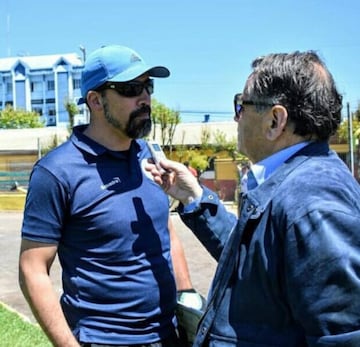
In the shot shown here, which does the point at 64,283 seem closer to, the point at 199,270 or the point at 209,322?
the point at 209,322

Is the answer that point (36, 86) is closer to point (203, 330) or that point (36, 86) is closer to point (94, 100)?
point (94, 100)

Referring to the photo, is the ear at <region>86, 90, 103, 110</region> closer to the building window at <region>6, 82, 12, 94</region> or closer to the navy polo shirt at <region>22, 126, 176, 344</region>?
the navy polo shirt at <region>22, 126, 176, 344</region>

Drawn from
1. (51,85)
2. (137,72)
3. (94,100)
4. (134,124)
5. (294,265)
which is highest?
(51,85)

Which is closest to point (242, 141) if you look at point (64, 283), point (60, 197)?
point (60, 197)

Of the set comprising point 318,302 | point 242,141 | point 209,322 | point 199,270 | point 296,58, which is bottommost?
point 199,270

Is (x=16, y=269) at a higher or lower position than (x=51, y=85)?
lower

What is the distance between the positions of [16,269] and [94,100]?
27.6 feet

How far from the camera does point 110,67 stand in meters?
2.83

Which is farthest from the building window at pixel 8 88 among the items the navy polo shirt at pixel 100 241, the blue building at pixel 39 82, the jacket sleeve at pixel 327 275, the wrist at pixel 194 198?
the jacket sleeve at pixel 327 275

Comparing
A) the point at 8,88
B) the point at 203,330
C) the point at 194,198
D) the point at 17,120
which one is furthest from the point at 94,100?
the point at 8,88

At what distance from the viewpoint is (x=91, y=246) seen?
2646 millimetres

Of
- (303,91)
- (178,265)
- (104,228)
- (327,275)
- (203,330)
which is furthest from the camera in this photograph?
(178,265)

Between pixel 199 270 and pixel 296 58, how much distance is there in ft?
28.1

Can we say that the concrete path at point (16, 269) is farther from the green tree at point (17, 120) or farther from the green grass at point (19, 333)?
the green tree at point (17, 120)
